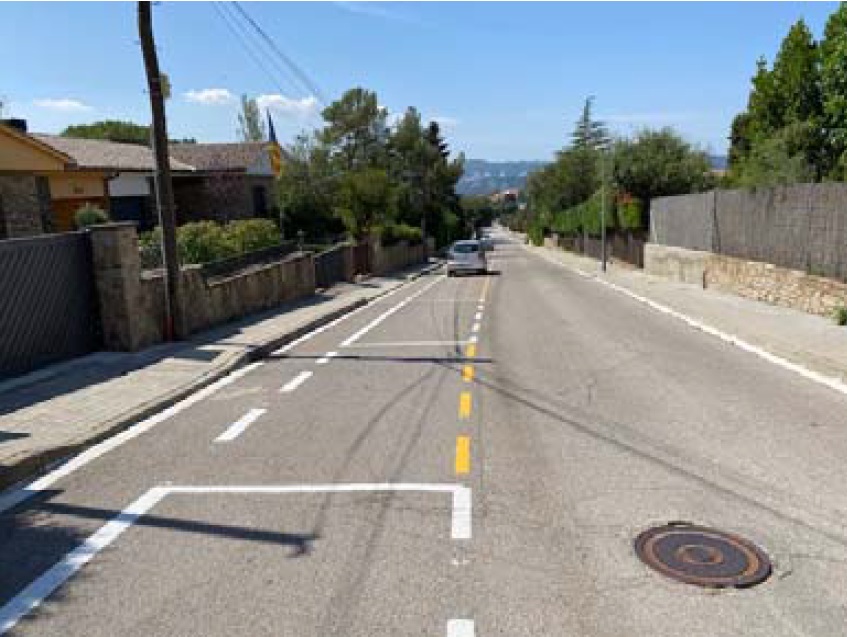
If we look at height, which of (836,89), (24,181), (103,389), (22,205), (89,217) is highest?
(836,89)

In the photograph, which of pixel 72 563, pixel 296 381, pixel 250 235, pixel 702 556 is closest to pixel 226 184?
pixel 250 235

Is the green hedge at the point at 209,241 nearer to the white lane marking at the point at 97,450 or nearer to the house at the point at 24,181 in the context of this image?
the house at the point at 24,181

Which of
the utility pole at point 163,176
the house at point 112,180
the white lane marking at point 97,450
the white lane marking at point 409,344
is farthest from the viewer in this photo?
the house at point 112,180

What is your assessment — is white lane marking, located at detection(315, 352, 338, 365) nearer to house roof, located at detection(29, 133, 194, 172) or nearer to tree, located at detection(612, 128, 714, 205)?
house roof, located at detection(29, 133, 194, 172)

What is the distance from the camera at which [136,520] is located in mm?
5184

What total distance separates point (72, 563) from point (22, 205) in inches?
720

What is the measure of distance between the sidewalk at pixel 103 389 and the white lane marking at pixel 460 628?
13.9 ft

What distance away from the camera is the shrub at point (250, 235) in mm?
21688

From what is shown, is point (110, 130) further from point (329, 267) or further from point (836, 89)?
point (836, 89)

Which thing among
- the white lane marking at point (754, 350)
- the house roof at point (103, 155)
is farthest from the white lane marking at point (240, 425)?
the house roof at point (103, 155)

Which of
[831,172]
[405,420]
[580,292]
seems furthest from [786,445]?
[831,172]

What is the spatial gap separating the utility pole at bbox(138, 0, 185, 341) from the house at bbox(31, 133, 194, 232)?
11.8 meters

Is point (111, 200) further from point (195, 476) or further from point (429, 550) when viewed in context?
point (429, 550)

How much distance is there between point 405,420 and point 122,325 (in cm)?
643
